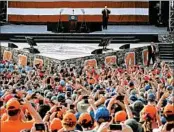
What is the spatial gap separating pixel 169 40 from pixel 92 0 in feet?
18.3

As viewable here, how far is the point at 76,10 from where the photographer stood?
19.0 m

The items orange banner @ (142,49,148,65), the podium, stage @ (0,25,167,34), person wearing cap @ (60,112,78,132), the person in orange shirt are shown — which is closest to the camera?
person wearing cap @ (60,112,78,132)

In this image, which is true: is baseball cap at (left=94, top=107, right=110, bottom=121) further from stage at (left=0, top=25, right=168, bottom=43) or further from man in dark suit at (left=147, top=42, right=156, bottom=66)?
stage at (left=0, top=25, right=168, bottom=43)

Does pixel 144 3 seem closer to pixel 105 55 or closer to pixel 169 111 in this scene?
pixel 105 55

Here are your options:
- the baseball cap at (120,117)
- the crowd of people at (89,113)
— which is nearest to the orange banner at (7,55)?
the crowd of people at (89,113)

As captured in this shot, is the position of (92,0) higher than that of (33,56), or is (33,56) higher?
(92,0)

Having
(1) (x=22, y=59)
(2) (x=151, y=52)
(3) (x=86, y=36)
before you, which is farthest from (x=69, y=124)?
(3) (x=86, y=36)

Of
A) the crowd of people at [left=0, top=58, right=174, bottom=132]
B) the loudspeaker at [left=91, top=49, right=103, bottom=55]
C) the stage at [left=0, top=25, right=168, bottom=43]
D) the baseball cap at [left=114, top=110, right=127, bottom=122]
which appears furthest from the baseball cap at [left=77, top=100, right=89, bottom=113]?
the stage at [left=0, top=25, right=168, bottom=43]

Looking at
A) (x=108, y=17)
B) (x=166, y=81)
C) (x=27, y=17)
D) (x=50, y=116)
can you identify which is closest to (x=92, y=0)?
(x=108, y=17)

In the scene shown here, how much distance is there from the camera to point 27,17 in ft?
64.3

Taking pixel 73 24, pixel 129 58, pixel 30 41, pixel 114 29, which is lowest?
pixel 129 58

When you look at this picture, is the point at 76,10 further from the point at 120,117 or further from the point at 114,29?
the point at 120,117

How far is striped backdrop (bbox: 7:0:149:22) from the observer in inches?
741

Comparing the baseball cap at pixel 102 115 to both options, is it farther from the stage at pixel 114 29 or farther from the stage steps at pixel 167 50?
the stage at pixel 114 29
